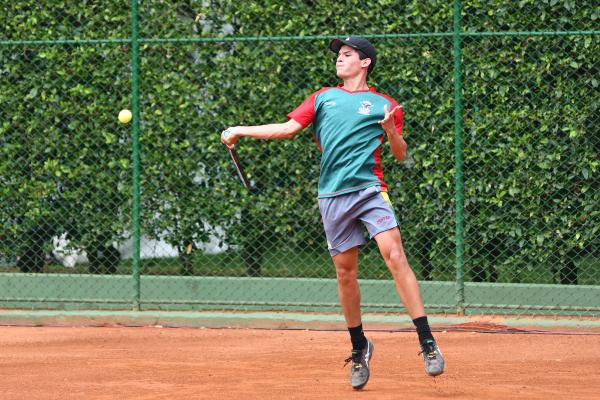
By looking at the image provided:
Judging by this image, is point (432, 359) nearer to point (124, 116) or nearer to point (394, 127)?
point (394, 127)

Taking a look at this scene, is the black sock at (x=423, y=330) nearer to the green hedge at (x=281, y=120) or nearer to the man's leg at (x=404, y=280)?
the man's leg at (x=404, y=280)

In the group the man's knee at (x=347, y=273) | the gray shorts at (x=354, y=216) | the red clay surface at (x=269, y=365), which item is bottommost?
the red clay surface at (x=269, y=365)

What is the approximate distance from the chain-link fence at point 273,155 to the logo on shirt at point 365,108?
2703mm

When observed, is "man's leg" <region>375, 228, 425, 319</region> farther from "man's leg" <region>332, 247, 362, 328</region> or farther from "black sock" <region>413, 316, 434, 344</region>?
"man's leg" <region>332, 247, 362, 328</region>

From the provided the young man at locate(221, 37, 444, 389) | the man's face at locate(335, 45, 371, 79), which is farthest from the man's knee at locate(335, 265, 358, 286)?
the man's face at locate(335, 45, 371, 79)

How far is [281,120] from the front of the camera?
9.45 meters

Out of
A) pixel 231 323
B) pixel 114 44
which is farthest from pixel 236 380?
pixel 114 44

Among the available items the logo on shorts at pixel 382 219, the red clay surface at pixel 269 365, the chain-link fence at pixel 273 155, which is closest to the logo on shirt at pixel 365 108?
the logo on shorts at pixel 382 219

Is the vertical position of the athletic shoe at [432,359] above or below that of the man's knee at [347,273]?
below

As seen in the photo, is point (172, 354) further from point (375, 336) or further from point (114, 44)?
point (114, 44)

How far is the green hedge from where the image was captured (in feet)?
29.3

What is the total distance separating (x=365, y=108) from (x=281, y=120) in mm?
3308

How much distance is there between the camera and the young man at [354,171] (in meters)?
6.08

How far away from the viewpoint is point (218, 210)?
9.61 m
